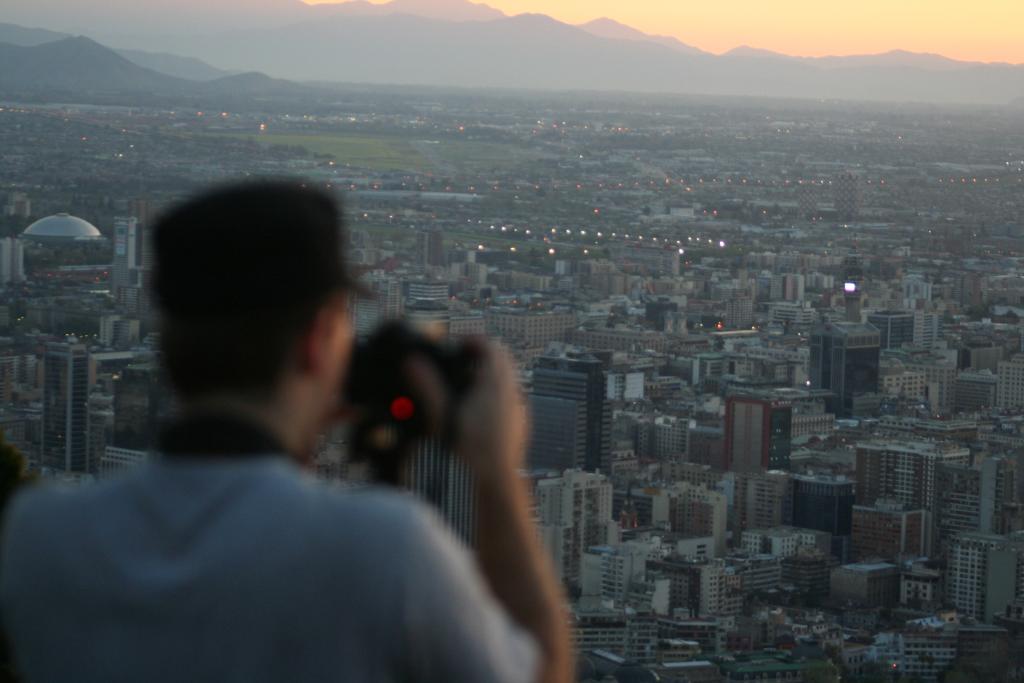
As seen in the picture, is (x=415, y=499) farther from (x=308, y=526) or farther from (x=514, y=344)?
(x=514, y=344)

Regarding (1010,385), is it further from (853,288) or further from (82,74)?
(82,74)

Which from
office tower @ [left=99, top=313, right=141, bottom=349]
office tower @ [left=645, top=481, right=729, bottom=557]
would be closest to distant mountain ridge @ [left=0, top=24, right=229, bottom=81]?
office tower @ [left=99, top=313, right=141, bottom=349]

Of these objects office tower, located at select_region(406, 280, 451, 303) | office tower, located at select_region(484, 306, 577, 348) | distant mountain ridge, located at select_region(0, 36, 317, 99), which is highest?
distant mountain ridge, located at select_region(0, 36, 317, 99)

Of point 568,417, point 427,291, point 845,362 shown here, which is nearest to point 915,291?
point 845,362

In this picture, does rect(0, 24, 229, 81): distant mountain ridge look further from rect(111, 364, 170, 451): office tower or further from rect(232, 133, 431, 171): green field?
rect(111, 364, 170, 451): office tower

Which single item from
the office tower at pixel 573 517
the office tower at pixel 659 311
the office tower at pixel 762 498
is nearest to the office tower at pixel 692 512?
the office tower at pixel 762 498

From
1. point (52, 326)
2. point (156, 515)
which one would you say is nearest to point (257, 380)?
point (156, 515)
